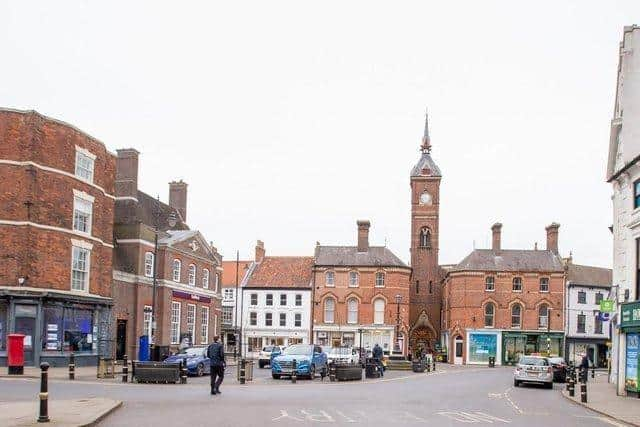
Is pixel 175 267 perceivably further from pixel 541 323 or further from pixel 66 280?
pixel 541 323

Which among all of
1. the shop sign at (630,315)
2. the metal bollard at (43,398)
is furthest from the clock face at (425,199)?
the metal bollard at (43,398)

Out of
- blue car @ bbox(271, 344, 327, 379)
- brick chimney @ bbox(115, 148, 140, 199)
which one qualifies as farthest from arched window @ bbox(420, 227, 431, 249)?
blue car @ bbox(271, 344, 327, 379)

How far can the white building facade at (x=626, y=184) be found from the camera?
29.2 meters

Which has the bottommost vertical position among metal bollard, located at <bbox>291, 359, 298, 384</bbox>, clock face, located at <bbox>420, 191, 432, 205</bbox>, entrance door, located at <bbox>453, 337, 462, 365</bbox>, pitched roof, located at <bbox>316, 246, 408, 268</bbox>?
entrance door, located at <bbox>453, 337, 462, 365</bbox>

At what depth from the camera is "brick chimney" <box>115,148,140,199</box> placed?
5191 centimetres

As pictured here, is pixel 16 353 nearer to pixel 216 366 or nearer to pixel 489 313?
pixel 216 366

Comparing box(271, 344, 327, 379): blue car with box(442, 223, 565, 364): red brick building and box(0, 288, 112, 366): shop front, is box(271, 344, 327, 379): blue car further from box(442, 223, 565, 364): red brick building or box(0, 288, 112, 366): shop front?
box(442, 223, 565, 364): red brick building

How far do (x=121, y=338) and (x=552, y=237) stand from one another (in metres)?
48.4

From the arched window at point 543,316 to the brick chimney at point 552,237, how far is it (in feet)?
20.1

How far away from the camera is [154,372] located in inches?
1134

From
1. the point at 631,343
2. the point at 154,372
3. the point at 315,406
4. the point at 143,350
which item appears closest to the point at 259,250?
the point at 143,350

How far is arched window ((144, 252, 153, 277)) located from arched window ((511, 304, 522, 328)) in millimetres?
39968

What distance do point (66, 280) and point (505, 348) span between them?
49342 mm

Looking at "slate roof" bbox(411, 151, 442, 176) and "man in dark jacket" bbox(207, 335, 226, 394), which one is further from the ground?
"slate roof" bbox(411, 151, 442, 176)
